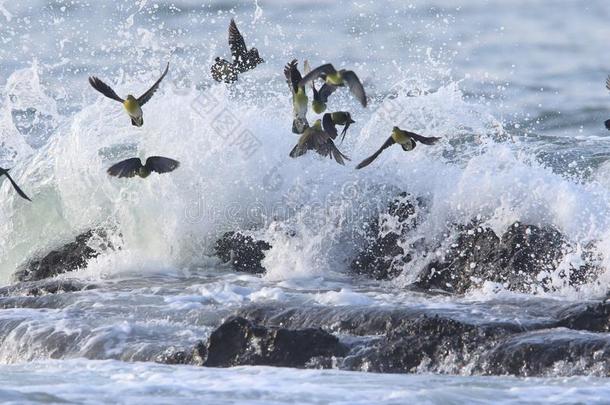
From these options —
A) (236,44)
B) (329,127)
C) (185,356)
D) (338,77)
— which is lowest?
(185,356)

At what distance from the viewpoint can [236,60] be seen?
35.9 ft

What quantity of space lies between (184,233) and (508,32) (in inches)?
380

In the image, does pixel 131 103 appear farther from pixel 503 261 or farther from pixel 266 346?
pixel 503 261

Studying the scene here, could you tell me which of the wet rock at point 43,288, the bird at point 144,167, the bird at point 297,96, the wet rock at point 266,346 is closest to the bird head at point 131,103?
the bird at point 144,167

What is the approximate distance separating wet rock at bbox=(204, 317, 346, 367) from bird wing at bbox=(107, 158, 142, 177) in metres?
2.32

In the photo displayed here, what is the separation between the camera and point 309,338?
800cm

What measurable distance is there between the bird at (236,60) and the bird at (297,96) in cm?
129

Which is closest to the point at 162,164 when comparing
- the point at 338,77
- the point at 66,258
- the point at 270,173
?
the point at 338,77

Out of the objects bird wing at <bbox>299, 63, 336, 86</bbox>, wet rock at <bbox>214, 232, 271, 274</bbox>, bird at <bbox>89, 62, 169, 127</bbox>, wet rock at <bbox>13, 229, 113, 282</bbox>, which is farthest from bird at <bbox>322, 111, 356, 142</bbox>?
wet rock at <bbox>13, 229, 113, 282</bbox>

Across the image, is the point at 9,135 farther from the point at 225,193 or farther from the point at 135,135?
the point at 225,193

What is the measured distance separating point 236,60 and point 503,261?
8.67ft

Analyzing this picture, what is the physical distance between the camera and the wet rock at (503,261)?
10070mm

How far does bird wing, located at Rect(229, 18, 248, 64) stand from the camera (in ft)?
35.0

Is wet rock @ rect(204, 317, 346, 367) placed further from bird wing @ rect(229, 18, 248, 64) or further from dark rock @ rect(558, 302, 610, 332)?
bird wing @ rect(229, 18, 248, 64)
